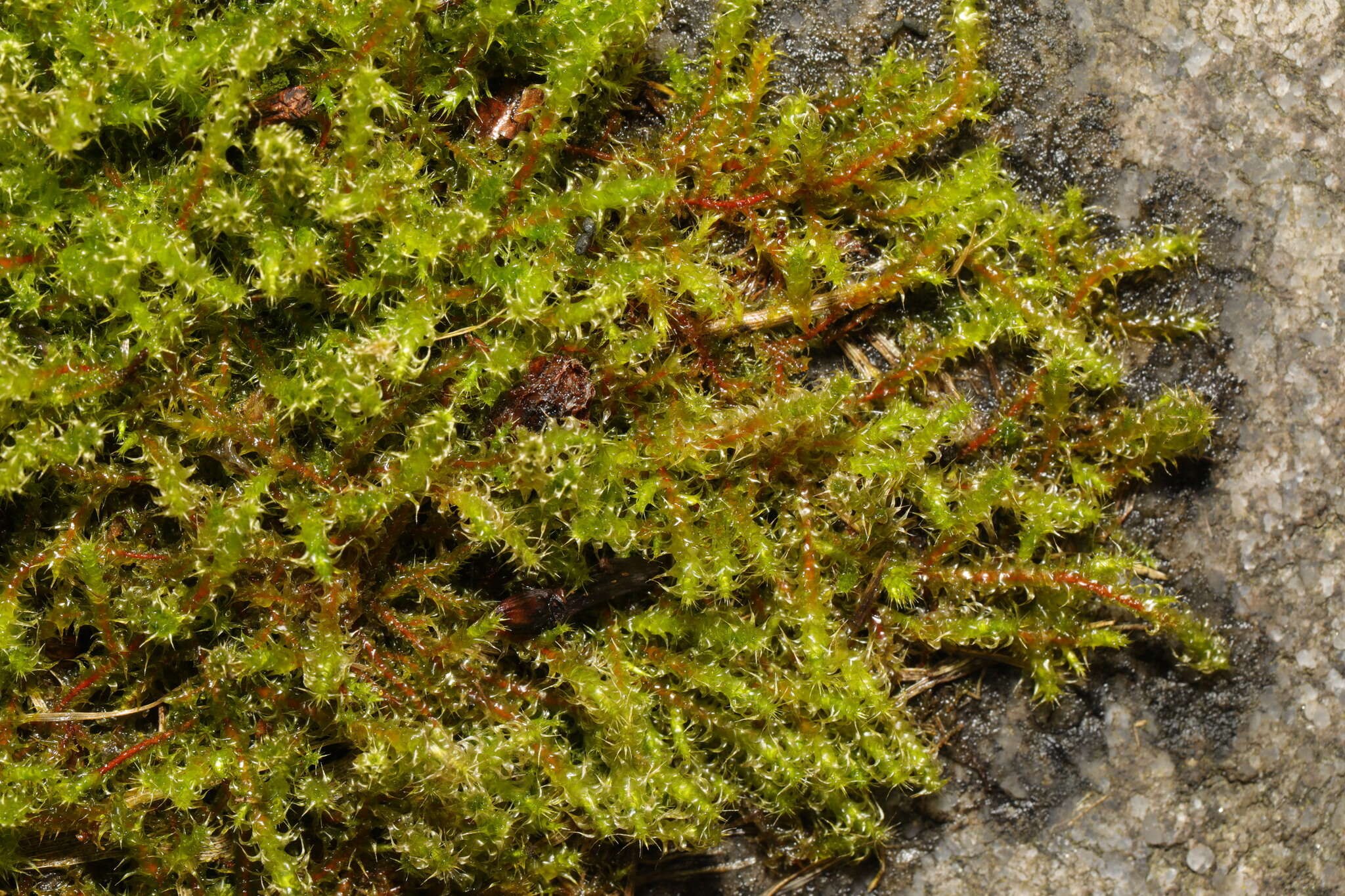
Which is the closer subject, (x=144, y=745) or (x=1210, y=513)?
(x=144, y=745)

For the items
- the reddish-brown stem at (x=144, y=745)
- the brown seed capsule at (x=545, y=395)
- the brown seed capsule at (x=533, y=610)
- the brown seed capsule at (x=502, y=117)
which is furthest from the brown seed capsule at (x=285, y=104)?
the reddish-brown stem at (x=144, y=745)

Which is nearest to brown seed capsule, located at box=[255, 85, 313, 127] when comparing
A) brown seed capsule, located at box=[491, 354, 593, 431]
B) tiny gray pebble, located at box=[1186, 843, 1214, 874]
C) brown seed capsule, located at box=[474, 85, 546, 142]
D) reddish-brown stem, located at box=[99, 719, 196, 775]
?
brown seed capsule, located at box=[474, 85, 546, 142]

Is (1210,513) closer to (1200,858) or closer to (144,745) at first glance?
(1200,858)

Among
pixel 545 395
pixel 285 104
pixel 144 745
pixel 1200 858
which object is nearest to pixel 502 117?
pixel 285 104

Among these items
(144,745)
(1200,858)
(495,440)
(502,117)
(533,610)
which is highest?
(502,117)

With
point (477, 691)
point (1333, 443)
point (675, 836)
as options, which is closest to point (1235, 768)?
point (1333, 443)

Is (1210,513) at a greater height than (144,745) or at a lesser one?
greater

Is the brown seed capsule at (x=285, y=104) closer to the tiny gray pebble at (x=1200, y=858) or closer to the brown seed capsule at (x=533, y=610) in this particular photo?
the brown seed capsule at (x=533, y=610)
